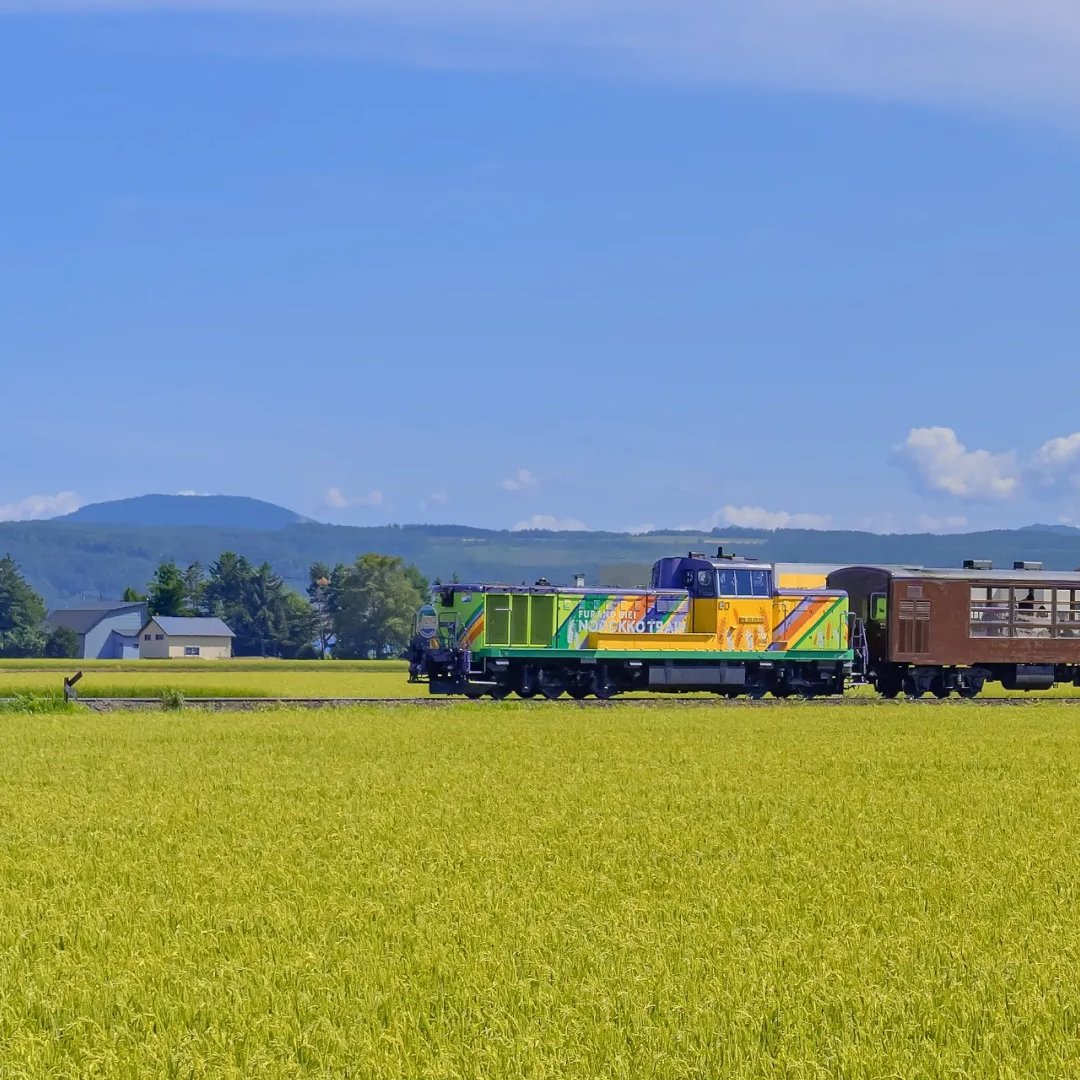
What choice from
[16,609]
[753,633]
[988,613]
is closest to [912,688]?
[988,613]

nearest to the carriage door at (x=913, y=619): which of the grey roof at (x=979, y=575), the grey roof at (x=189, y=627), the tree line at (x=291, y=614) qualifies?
the grey roof at (x=979, y=575)

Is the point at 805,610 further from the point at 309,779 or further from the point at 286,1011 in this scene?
the point at 286,1011

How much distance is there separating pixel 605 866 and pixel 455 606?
31.1 meters

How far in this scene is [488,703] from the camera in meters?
44.8

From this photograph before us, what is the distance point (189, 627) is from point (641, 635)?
11551 cm

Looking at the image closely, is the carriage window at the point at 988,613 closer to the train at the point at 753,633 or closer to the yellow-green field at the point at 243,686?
the train at the point at 753,633

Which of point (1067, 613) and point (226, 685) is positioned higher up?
point (1067, 613)

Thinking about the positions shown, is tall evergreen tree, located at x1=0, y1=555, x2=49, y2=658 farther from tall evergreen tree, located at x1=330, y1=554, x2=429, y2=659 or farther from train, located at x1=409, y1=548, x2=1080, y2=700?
train, located at x1=409, y1=548, x2=1080, y2=700

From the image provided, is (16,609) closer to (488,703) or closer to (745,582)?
(488,703)

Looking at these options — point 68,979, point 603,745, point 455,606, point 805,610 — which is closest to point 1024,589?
point 805,610

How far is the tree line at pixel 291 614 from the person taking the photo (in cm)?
16400

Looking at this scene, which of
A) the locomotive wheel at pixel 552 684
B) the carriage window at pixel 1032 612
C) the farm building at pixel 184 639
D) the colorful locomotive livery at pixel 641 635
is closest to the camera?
the colorful locomotive livery at pixel 641 635

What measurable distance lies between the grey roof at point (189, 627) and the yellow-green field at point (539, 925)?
13126cm

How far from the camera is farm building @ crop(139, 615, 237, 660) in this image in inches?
5979
